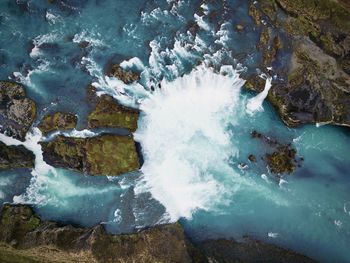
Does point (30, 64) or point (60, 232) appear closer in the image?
point (60, 232)

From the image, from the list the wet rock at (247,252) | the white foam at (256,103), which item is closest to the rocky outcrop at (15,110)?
the wet rock at (247,252)

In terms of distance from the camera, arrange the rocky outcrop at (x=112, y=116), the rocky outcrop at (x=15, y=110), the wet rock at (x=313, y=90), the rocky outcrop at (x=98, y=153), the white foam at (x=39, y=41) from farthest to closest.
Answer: the white foam at (x=39, y=41)
the rocky outcrop at (x=15, y=110)
the rocky outcrop at (x=112, y=116)
the rocky outcrop at (x=98, y=153)
the wet rock at (x=313, y=90)

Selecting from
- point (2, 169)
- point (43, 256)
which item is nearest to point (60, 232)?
point (43, 256)

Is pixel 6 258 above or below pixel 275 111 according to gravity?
below

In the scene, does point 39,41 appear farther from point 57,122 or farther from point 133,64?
point 133,64

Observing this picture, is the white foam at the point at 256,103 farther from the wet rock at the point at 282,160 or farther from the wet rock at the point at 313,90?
the wet rock at the point at 282,160

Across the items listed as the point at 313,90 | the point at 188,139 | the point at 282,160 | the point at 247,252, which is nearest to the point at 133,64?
the point at 188,139

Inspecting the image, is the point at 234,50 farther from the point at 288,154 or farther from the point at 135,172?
the point at 135,172
